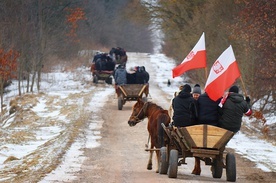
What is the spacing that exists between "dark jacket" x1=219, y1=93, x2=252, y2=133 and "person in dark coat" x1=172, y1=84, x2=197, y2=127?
20.9 inches

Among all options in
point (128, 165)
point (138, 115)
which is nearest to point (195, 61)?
point (138, 115)

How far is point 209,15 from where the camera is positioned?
3466 centimetres

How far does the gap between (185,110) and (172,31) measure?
35.0 m

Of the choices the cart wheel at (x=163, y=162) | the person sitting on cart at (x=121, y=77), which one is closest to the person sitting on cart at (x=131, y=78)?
the person sitting on cart at (x=121, y=77)

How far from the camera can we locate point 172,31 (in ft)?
158

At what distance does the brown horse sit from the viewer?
14148mm

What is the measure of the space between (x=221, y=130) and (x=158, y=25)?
3548 cm

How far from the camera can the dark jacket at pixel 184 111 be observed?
13461 mm

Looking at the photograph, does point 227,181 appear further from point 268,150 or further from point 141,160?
point 268,150

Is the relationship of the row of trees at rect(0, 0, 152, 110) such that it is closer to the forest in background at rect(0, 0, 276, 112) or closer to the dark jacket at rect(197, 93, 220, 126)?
the forest in background at rect(0, 0, 276, 112)

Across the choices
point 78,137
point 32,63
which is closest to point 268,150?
point 78,137

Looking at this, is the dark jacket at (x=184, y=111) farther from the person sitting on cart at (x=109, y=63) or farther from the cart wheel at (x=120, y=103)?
the person sitting on cart at (x=109, y=63)

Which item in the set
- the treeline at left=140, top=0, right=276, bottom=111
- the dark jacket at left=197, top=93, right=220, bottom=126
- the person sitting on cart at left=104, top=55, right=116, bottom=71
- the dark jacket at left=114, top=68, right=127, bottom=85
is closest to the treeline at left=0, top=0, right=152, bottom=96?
the person sitting on cart at left=104, top=55, right=116, bottom=71

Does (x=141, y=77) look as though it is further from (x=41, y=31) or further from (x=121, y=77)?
(x=41, y=31)
